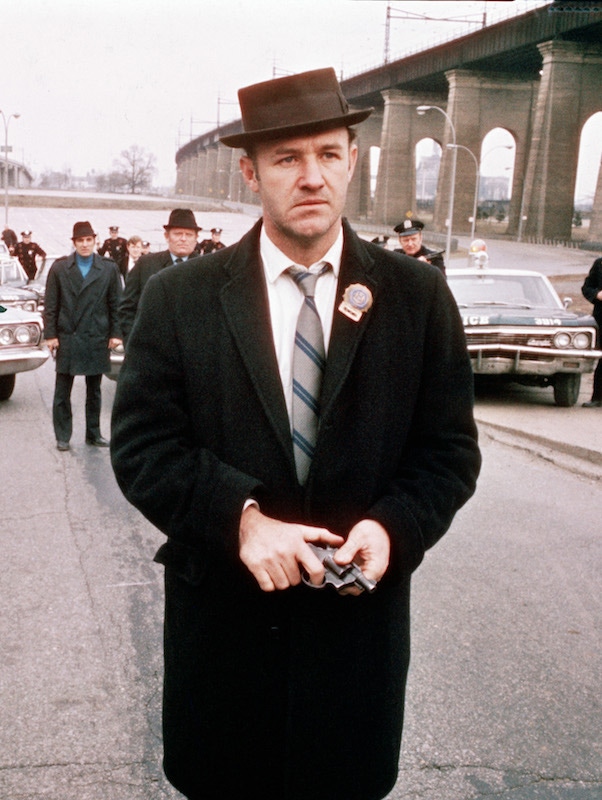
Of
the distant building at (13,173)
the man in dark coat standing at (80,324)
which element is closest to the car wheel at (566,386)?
the man in dark coat standing at (80,324)


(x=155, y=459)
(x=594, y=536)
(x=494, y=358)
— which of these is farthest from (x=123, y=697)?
(x=494, y=358)

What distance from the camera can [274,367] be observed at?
2.05 meters

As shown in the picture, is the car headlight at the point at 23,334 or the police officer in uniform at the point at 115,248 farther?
the police officer in uniform at the point at 115,248

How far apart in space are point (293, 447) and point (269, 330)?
0.25 m

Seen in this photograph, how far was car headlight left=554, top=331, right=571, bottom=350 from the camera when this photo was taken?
11.2m

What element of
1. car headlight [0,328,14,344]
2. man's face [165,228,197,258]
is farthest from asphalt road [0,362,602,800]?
car headlight [0,328,14,344]

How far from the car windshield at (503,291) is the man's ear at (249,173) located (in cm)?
1011

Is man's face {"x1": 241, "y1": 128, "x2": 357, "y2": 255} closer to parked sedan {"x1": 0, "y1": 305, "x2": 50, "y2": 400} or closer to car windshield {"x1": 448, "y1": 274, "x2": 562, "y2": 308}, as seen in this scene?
parked sedan {"x1": 0, "y1": 305, "x2": 50, "y2": 400}

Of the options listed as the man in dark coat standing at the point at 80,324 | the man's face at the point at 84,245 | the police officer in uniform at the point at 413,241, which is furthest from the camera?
the police officer in uniform at the point at 413,241

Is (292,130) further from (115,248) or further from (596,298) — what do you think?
(115,248)

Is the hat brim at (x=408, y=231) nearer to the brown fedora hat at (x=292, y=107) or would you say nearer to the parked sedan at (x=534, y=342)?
the parked sedan at (x=534, y=342)

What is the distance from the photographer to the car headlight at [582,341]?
36.7 feet

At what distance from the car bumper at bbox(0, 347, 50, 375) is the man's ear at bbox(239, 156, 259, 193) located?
9.17m

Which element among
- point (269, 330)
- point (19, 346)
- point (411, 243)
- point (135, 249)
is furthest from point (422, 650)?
point (135, 249)
